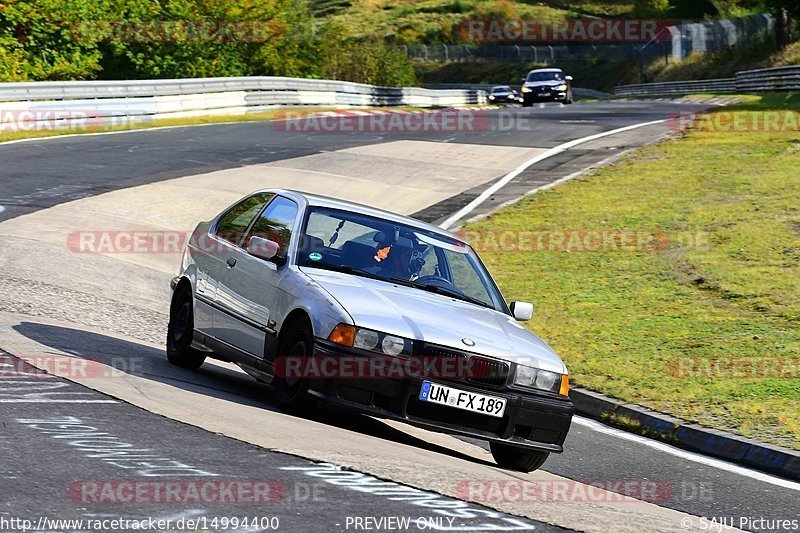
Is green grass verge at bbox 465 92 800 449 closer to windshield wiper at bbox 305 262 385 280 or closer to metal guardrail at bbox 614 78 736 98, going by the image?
windshield wiper at bbox 305 262 385 280

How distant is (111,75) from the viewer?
148ft

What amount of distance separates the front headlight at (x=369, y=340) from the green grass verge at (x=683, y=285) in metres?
3.32

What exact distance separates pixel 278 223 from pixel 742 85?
1945 inches

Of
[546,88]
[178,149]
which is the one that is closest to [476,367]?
[178,149]

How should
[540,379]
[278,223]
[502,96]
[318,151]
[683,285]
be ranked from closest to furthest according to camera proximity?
[540,379] → [278,223] → [683,285] → [318,151] → [502,96]

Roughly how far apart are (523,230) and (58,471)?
521 inches

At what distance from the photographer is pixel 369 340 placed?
7.54m

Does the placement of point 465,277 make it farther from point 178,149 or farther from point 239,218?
point 178,149

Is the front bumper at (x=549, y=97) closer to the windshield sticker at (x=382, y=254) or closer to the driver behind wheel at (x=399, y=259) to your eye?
the driver behind wheel at (x=399, y=259)

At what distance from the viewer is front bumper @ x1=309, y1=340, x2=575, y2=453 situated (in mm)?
7516

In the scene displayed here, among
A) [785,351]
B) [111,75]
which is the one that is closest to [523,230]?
[785,351]

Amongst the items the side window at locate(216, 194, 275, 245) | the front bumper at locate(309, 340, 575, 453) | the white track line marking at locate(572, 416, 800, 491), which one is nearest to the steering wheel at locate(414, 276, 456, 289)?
the front bumper at locate(309, 340, 575, 453)

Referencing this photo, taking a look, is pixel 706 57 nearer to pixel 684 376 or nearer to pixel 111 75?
pixel 111 75

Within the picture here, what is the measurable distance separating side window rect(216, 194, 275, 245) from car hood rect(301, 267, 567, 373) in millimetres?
1369
